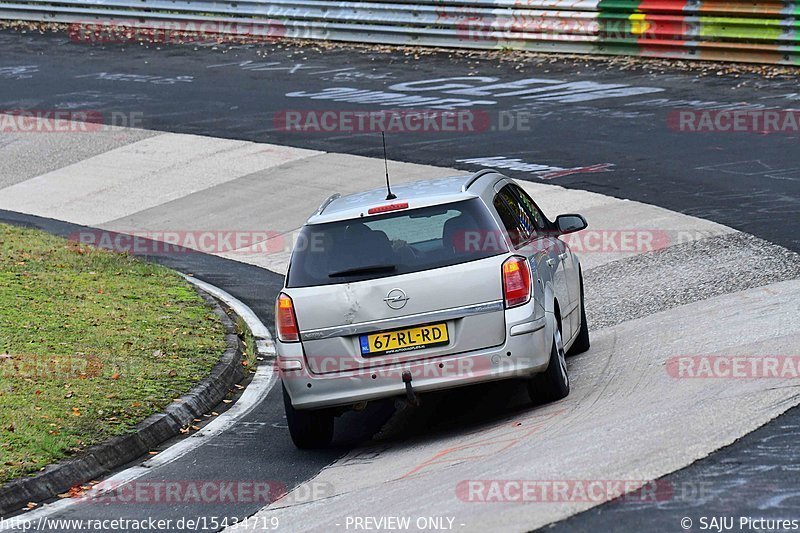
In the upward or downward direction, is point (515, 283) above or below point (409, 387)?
above

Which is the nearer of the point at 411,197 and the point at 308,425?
the point at 308,425

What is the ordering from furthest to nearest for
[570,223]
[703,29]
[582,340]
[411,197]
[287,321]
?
[703,29], [582,340], [570,223], [411,197], [287,321]

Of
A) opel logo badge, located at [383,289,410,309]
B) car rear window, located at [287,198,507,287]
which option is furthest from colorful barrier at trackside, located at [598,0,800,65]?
opel logo badge, located at [383,289,410,309]

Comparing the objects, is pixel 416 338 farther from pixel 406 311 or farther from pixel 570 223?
pixel 570 223

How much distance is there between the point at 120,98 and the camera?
82.1ft

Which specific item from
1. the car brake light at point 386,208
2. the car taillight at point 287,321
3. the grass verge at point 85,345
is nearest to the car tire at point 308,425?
the car taillight at point 287,321

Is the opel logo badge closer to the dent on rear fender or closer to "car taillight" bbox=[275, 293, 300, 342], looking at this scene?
the dent on rear fender

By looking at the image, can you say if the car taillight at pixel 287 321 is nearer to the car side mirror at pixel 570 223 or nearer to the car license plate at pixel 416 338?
the car license plate at pixel 416 338

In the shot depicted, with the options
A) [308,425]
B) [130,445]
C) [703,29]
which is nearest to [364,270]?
[308,425]

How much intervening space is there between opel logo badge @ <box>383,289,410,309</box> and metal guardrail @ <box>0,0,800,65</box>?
1521cm

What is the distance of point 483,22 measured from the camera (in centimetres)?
2583

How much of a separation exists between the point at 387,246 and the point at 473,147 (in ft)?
35.8

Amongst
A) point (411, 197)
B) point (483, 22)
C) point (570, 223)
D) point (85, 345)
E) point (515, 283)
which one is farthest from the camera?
point (483, 22)

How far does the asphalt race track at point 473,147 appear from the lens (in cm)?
757
